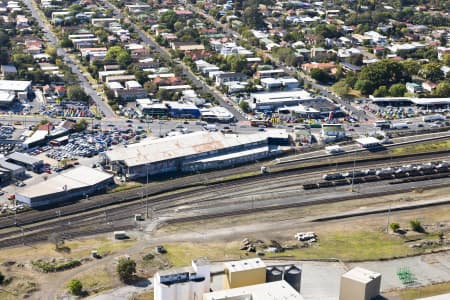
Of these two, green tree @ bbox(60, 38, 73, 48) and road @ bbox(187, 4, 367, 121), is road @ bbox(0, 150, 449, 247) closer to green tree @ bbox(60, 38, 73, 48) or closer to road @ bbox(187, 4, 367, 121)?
road @ bbox(187, 4, 367, 121)

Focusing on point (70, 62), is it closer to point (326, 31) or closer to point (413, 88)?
point (326, 31)

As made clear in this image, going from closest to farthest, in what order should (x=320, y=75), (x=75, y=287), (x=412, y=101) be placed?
1. (x=75, y=287)
2. (x=412, y=101)
3. (x=320, y=75)

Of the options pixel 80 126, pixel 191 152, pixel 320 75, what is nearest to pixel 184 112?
pixel 80 126

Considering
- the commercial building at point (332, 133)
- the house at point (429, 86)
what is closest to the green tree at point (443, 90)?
the house at point (429, 86)

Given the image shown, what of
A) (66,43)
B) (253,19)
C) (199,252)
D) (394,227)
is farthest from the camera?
(253,19)

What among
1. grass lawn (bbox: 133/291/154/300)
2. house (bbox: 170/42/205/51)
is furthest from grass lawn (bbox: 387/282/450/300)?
house (bbox: 170/42/205/51)

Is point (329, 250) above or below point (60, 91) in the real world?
below

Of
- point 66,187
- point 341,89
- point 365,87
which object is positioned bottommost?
point 66,187

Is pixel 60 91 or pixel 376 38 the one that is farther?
pixel 376 38
